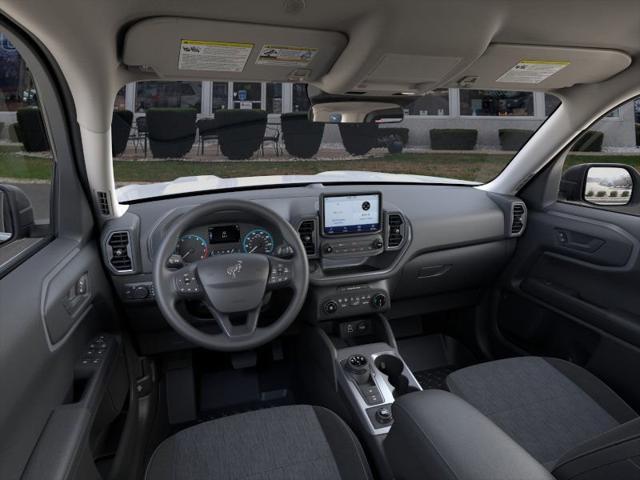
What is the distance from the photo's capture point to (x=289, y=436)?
1755mm

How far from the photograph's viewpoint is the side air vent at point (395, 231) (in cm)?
264

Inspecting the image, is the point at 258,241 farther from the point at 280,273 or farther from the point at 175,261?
the point at 175,261

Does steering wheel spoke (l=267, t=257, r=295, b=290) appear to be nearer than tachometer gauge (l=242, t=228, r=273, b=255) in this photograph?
Yes

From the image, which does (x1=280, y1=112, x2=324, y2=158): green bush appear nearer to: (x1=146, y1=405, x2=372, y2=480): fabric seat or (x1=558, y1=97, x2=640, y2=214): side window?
(x1=558, y1=97, x2=640, y2=214): side window

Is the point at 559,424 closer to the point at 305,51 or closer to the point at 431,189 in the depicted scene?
the point at 431,189

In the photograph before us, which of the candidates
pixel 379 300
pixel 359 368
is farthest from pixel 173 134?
pixel 359 368

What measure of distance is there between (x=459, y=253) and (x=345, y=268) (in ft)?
2.46

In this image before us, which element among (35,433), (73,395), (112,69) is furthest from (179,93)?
(35,433)

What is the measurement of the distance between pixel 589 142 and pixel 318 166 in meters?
1.62

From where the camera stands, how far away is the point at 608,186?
2.62m

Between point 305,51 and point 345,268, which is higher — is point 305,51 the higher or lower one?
the higher one

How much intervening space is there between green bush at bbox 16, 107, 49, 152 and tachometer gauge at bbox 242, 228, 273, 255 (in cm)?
94

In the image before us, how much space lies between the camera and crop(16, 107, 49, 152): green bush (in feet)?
6.17

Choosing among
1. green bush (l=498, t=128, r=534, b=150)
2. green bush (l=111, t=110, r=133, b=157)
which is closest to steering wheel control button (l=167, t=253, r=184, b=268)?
green bush (l=111, t=110, r=133, b=157)
